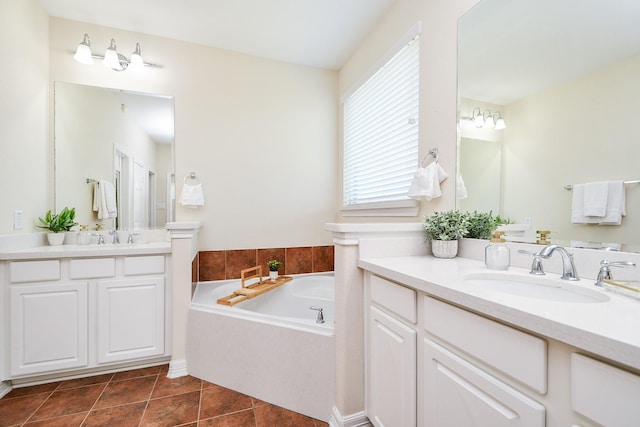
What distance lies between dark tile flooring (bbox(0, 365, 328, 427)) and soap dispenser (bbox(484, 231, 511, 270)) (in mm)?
1165

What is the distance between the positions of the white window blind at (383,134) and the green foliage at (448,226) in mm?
546

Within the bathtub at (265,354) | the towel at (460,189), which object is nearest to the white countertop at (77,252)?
the bathtub at (265,354)

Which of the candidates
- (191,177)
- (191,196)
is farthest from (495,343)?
(191,177)

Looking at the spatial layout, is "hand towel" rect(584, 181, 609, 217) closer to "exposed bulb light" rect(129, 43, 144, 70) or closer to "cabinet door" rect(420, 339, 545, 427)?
"cabinet door" rect(420, 339, 545, 427)

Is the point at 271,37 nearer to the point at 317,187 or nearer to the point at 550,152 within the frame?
the point at 317,187

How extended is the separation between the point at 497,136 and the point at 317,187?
183 centimetres

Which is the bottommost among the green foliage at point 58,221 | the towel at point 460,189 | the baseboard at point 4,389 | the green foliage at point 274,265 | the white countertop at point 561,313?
the baseboard at point 4,389

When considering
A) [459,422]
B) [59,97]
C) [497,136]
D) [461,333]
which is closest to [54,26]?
[59,97]

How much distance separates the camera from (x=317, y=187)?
2945 mm

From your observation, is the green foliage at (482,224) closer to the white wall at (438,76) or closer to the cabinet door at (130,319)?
the white wall at (438,76)

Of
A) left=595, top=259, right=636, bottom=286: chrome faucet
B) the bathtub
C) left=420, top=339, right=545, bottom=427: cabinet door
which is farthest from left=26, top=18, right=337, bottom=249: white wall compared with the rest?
left=595, top=259, right=636, bottom=286: chrome faucet

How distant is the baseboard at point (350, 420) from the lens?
138 cm

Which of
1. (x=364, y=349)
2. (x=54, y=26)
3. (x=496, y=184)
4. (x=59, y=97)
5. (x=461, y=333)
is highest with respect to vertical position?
(x=54, y=26)

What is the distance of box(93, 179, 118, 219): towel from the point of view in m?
2.32
